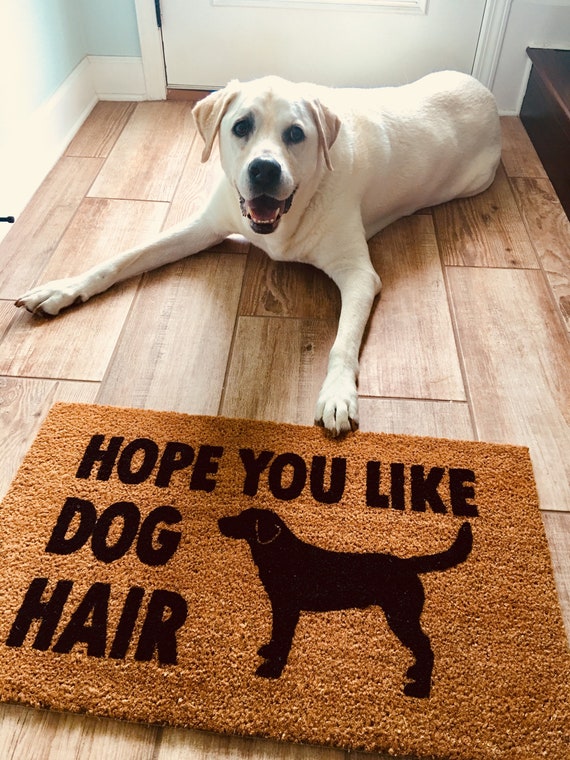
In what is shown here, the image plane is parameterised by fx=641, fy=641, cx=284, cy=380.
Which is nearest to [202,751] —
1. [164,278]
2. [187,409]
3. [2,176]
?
[187,409]

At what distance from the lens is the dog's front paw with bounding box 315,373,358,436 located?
143cm

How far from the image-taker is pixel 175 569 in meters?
1.18

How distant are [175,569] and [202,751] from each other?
0.31m

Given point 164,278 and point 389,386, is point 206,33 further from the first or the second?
point 389,386

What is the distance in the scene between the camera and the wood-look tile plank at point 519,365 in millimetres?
1438

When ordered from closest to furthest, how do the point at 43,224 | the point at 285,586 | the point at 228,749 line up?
the point at 228,749 < the point at 285,586 < the point at 43,224

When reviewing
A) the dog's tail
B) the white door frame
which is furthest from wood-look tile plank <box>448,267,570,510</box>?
the white door frame

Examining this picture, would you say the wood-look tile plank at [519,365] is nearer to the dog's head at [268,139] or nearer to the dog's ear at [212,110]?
the dog's head at [268,139]

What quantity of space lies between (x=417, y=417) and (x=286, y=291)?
1.93 ft

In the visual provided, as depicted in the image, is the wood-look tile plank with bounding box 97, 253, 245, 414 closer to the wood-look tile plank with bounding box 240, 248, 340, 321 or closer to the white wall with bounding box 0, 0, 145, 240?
the wood-look tile plank with bounding box 240, 248, 340, 321

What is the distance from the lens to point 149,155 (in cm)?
246

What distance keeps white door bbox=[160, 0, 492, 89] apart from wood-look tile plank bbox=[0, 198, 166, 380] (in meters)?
0.98

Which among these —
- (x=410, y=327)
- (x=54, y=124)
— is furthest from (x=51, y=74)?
(x=410, y=327)

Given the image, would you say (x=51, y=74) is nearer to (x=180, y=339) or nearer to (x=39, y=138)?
(x=39, y=138)
